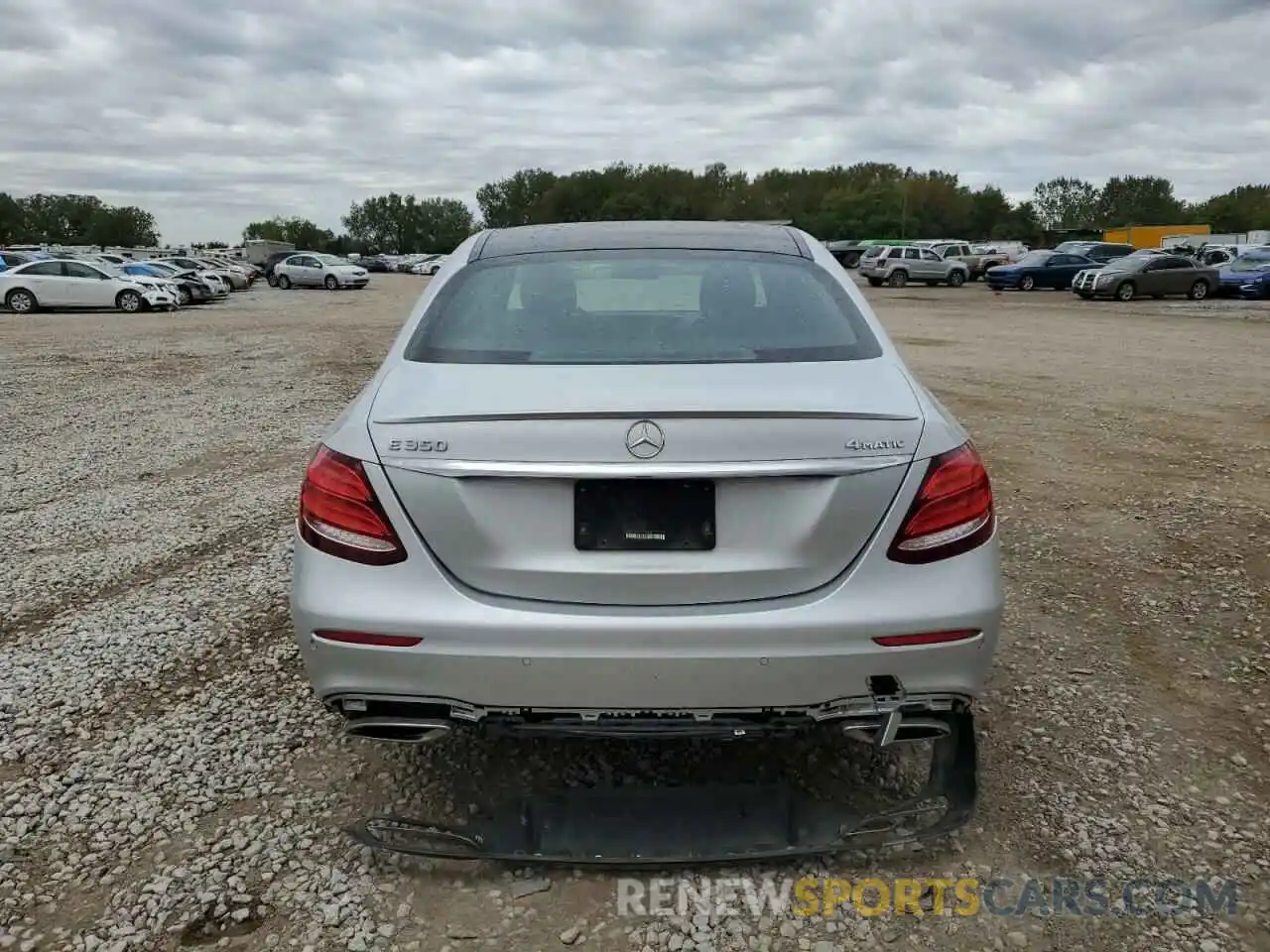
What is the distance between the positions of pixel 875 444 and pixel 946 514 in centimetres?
27

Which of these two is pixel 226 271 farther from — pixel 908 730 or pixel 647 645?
pixel 908 730

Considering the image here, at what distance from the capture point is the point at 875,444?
243 cm

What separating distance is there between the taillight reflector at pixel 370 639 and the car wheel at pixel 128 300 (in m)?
29.0

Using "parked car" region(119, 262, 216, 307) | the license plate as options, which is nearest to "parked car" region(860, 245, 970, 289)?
"parked car" region(119, 262, 216, 307)

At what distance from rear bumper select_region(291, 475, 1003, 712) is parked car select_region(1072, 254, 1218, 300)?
106ft

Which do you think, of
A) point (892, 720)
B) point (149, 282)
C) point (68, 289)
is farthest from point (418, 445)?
point (68, 289)

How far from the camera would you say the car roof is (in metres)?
3.64

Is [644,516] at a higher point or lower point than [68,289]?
higher

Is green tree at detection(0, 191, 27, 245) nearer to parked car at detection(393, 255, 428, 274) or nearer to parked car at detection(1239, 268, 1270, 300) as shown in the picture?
parked car at detection(393, 255, 428, 274)

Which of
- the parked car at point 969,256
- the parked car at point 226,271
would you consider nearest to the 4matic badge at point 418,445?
the parked car at point 226,271

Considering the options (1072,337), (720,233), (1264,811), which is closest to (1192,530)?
(1264,811)

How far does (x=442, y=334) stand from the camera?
3.11m

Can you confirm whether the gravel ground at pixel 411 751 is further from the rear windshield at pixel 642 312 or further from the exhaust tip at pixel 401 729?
the rear windshield at pixel 642 312

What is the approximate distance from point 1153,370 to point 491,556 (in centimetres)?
1309
